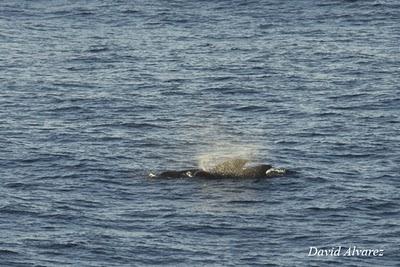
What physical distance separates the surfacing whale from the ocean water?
0.68m

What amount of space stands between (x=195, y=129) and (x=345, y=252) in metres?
26.6

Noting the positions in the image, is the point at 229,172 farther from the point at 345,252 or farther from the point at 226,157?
the point at 345,252

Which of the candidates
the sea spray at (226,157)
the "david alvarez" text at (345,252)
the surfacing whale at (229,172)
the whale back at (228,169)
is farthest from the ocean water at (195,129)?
the whale back at (228,169)

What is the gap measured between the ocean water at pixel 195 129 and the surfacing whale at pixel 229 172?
68 centimetres

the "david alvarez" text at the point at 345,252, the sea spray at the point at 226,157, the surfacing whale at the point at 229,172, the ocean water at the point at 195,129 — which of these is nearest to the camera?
the "david alvarez" text at the point at 345,252

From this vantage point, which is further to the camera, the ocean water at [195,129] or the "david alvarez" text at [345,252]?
the ocean water at [195,129]

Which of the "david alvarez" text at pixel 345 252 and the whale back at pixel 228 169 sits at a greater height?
the whale back at pixel 228 169

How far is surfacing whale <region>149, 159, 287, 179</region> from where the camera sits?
74750mm

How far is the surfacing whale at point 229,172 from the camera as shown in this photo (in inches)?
2943

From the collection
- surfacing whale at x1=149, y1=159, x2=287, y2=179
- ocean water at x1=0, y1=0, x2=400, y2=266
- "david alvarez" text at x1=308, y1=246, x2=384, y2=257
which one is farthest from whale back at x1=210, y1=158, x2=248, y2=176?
"david alvarez" text at x1=308, y1=246, x2=384, y2=257

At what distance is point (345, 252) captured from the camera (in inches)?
2463

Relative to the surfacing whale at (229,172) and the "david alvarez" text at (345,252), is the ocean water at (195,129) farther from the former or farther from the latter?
the surfacing whale at (229,172)

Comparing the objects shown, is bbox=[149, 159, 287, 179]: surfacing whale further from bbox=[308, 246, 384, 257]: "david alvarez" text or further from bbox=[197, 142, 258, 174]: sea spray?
bbox=[308, 246, 384, 257]: "david alvarez" text

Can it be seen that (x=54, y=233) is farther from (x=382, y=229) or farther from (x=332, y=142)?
(x=332, y=142)
